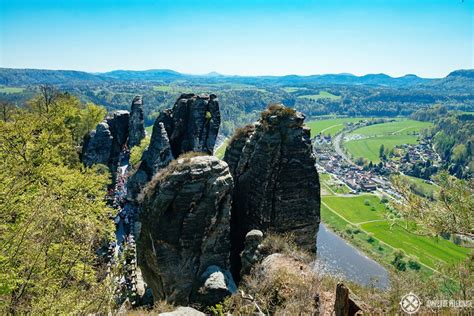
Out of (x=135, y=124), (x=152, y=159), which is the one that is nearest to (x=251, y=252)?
(x=152, y=159)

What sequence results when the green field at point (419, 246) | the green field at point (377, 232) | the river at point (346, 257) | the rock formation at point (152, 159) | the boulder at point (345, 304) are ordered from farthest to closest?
the green field at point (377, 232) < the green field at point (419, 246) < the river at point (346, 257) < the rock formation at point (152, 159) < the boulder at point (345, 304)

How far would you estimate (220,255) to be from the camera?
2084cm

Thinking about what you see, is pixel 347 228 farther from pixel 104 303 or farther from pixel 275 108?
pixel 104 303

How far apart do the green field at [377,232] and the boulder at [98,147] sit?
45622mm

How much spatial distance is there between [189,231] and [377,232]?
7783 cm

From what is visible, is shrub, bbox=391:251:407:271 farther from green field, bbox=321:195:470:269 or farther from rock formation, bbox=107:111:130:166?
rock formation, bbox=107:111:130:166

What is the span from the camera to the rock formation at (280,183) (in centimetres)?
2283

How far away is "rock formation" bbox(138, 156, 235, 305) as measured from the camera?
19.9m

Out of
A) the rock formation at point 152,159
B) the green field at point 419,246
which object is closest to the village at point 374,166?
the green field at point 419,246

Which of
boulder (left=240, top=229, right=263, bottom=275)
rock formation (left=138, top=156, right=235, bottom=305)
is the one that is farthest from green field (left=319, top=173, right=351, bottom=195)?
rock formation (left=138, top=156, right=235, bottom=305)

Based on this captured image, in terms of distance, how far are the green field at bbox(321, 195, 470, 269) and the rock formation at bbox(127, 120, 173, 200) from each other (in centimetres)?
3982

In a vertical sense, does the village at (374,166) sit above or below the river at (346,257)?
above

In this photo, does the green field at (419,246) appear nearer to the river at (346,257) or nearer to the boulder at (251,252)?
the river at (346,257)

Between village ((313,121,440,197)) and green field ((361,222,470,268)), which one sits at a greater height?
village ((313,121,440,197))
